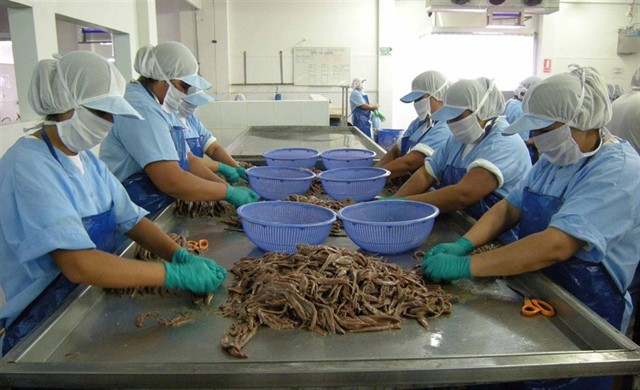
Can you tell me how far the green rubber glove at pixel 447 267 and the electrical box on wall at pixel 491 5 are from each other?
505 cm

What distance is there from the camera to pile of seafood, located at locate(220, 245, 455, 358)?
1.59 metres

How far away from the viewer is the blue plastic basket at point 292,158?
3.69 metres

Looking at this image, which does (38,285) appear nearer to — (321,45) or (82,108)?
(82,108)

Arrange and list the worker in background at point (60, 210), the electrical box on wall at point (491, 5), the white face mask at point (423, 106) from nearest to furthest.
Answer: the worker in background at point (60, 210), the white face mask at point (423, 106), the electrical box on wall at point (491, 5)

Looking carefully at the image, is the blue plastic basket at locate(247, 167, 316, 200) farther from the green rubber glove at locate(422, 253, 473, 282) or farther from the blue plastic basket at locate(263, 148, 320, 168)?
the green rubber glove at locate(422, 253, 473, 282)

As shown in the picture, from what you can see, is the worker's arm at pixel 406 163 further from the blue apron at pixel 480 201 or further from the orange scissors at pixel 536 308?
the orange scissors at pixel 536 308

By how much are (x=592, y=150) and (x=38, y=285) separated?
2113mm

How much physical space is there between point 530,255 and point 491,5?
17.3ft

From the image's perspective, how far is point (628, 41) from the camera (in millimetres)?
11562

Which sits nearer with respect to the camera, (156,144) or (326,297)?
(326,297)

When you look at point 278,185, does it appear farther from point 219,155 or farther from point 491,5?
point 491,5

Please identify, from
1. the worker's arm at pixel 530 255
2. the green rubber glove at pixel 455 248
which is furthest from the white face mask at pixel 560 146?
the green rubber glove at pixel 455 248

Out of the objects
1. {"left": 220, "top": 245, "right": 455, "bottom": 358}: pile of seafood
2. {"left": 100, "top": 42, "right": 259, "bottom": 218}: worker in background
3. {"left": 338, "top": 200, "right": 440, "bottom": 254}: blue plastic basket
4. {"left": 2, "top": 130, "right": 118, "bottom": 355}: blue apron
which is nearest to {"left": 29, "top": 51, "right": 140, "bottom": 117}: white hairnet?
{"left": 2, "top": 130, "right": 118, "bottom": 355}: blue apron

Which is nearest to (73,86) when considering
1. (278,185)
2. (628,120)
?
(278,185)
